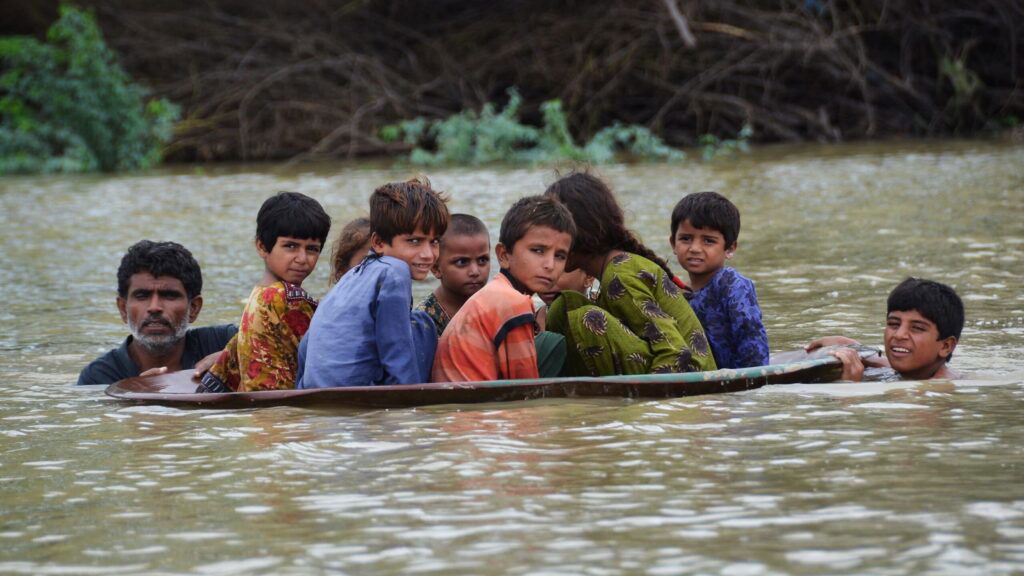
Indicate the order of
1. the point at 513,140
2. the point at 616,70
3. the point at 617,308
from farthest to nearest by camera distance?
the point at 616,70 → the point at 513,140 → the point at 617,308

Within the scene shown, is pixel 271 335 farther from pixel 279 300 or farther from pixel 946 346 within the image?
pixel 946 346

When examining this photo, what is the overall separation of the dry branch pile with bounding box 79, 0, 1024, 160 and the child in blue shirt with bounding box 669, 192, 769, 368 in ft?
43.1

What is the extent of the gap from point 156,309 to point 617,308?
1.89 metres

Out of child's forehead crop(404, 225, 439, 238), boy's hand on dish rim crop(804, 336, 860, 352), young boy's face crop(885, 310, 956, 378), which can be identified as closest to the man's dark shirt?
child's forehead crop(404, 225, 439, 238)

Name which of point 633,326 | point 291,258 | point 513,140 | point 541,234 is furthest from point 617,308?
point 513,140

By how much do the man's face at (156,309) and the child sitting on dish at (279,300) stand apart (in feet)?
1.59

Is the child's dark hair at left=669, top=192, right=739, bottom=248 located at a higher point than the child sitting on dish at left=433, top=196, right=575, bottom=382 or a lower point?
higher

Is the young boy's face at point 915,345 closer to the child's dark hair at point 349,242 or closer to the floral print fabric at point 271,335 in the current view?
the child's dark hair at point 349,242

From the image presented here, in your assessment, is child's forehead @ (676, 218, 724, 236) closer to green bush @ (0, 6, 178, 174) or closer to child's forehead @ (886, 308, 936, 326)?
child's forehead @ (886, 308, 936, 326)

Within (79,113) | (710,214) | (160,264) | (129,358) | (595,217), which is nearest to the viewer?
(595,217)

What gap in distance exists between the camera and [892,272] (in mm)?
9086

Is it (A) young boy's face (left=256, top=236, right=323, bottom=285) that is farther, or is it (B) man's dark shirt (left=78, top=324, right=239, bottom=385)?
(B) man's dark shirt (left=78, top=324, right=239, bottom=385)

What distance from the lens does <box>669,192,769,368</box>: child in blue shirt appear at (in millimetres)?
5746

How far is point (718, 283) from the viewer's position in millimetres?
5828
